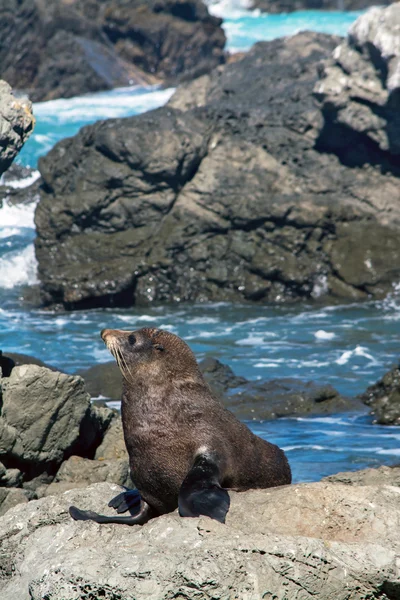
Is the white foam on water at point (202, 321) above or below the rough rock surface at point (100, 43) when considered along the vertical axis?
below

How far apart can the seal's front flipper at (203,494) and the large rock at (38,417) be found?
2867 millimetres

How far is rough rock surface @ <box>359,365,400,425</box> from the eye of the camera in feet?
37.6

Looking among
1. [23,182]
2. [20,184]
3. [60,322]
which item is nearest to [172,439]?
[60,322]

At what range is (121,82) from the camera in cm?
4138

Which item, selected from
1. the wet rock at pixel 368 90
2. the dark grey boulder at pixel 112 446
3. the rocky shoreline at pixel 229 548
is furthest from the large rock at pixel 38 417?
the wet rock at pixel 368 90

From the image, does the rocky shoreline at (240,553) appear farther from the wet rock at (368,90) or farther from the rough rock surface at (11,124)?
the wet rock at (368,90)

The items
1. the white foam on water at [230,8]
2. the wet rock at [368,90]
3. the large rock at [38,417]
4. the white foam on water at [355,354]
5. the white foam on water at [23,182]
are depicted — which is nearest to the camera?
the large rock at [38,417]

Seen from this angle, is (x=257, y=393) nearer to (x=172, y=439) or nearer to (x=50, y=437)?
(x=50, y=437)

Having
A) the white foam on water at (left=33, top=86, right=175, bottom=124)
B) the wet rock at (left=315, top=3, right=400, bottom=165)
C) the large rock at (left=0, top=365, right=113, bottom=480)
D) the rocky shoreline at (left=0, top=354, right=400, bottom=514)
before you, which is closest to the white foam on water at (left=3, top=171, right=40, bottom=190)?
the white foam on water at (left=33, top=86, right=175, bottom=124)

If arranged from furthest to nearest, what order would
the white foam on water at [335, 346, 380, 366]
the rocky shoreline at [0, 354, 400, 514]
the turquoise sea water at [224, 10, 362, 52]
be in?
1. the turquoise sea water at [224, 10, 362, 52]
2. the white foam on water at [335, 346, 380, 366]
3. the rocky shoreline at [0, 354, 400, 514]

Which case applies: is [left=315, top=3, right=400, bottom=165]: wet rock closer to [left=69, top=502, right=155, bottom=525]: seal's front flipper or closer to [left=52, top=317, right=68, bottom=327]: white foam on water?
[left=52, top=317, right=68, bottom=327]: white foam on water

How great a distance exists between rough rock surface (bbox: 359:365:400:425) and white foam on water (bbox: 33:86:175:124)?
24298mm

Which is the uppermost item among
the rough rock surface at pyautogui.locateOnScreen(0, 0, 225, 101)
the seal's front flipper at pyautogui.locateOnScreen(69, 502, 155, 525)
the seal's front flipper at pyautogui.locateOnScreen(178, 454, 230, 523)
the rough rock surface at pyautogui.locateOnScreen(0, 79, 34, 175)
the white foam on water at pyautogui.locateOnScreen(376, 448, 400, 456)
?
the rough rock surface at pyautogui.locateOnScreen(0, 0, 225, 101)

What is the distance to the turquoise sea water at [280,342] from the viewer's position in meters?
10.6
